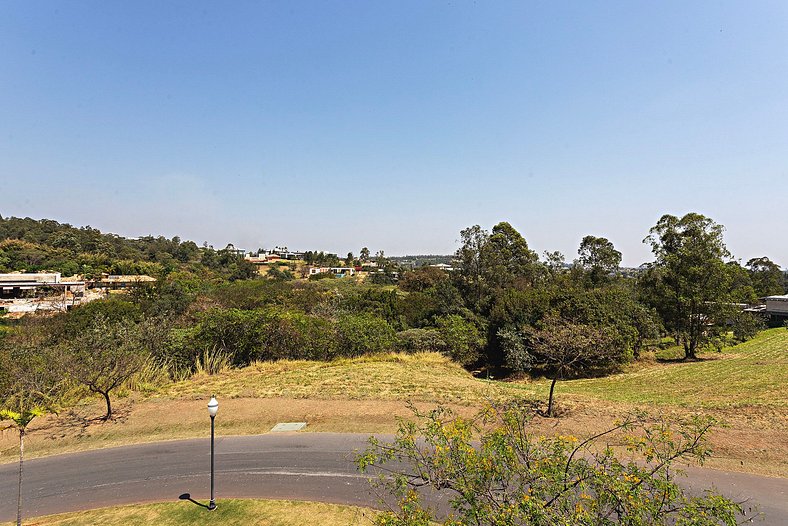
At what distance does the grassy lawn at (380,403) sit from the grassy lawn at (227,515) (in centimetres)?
380

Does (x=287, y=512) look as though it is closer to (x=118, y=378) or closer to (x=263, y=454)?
(x=263, y=454)

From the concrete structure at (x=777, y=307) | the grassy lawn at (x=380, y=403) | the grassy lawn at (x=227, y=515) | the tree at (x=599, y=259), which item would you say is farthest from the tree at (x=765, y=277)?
the grassy lawn at (x=227, y=515)

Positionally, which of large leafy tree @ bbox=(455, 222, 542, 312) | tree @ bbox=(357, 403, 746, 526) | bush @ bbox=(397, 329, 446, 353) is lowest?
bush @ bbox=(397, 329, 446, 353)

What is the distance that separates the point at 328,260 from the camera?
128375 millimetres

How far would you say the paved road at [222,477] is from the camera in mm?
8250

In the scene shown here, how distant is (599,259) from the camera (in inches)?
1631

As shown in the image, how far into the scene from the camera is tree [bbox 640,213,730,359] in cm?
2391

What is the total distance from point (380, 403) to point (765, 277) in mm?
77200

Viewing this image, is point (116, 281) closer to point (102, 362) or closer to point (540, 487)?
point (102, 362)

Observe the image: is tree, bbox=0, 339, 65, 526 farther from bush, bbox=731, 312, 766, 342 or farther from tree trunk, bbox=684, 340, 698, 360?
bush, bbox=731, 312, 766, 342

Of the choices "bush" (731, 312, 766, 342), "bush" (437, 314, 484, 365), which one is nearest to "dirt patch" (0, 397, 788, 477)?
"bush" (437, 314, 484, 365)

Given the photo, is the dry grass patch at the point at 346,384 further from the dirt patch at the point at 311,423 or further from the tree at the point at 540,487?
the tree at the point at 540,487

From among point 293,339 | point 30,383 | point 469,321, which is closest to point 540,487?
point 30,383

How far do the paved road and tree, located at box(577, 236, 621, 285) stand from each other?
117 ft
